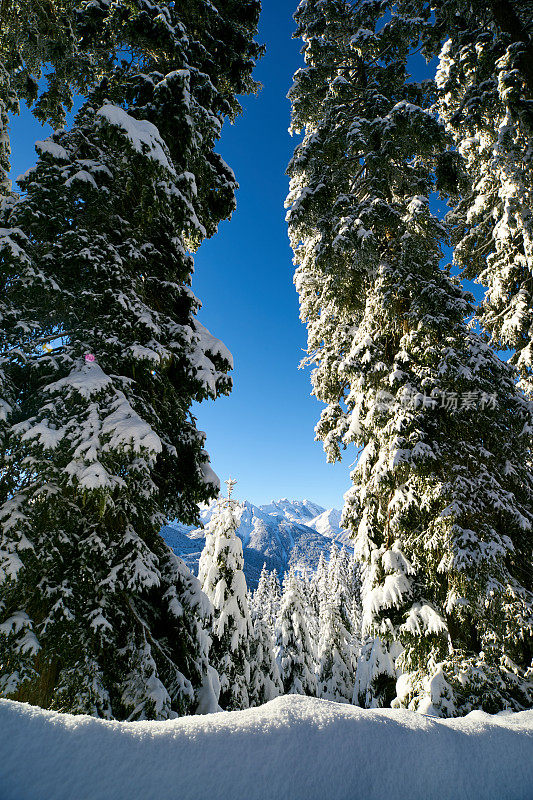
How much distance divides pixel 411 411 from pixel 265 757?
221 inches

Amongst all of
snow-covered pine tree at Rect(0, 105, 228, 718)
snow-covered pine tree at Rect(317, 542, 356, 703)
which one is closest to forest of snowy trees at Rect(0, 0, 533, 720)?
snow-covered pine tree at Rect(0, 105, 228, 718)

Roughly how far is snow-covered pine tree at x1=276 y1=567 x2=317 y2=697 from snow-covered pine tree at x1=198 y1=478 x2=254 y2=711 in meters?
7.87

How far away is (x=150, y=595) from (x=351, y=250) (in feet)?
22.7

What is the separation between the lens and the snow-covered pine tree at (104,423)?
11.6 feet

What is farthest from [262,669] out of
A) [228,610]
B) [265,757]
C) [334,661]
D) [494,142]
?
[494,142]

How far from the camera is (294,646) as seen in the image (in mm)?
21000

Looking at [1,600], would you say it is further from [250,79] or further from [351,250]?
[250,79]

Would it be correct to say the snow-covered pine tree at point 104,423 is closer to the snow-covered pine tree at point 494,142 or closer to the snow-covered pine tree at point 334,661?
the snow-covered pine tree at point 494,142

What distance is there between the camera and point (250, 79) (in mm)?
8742

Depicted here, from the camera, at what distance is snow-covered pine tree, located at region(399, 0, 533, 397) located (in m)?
6.73

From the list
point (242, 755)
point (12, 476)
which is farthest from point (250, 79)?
point (242, 755)

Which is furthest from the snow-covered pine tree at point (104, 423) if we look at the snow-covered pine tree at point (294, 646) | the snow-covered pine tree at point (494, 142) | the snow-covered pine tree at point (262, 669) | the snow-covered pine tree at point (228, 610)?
the snow-covered pine tree at point (294, 646)

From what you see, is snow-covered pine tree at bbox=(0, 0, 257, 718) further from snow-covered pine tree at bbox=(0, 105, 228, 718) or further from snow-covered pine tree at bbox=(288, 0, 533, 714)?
snow-covered pine tree at bbox=(288, 0, 533, 714)

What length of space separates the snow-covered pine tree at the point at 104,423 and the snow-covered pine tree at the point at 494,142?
5761 mm
